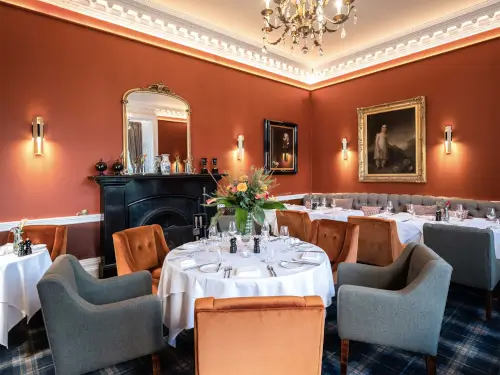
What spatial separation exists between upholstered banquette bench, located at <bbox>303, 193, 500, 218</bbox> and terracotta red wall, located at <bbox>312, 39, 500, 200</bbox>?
0.25m

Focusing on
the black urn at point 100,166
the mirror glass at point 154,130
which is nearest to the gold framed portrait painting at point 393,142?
the mirror glass at point 154,130

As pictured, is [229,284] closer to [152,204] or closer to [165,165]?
[152,204]

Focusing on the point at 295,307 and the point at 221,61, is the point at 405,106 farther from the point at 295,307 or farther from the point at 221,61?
the point at 295,307

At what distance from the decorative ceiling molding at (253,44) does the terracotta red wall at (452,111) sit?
0.30 metres

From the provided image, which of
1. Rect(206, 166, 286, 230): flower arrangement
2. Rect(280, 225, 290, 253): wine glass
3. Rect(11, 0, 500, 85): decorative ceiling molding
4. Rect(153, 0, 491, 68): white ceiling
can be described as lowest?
Rect(280, 225, 290, 253): wine glass

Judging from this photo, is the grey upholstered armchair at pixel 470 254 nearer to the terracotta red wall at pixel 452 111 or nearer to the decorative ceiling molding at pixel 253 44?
the terracotta red wall at pixel 452 111

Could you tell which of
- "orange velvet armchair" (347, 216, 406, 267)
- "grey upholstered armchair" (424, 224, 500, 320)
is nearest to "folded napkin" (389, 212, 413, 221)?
"orange velvet armchair" (347, 216, 406, 267)

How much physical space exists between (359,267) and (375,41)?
5235mm

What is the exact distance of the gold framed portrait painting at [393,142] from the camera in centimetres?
563

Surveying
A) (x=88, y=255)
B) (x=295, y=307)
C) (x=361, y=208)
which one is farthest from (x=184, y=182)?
(x=295, y=307)

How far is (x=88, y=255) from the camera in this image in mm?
4297

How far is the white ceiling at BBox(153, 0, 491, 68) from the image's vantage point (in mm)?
4574

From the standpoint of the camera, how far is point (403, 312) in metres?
1.99

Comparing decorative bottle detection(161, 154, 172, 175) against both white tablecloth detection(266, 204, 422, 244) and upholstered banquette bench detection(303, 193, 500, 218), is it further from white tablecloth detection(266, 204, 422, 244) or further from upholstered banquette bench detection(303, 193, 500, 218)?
upholstered banquette bench detection(303, 193, 500, 218)
